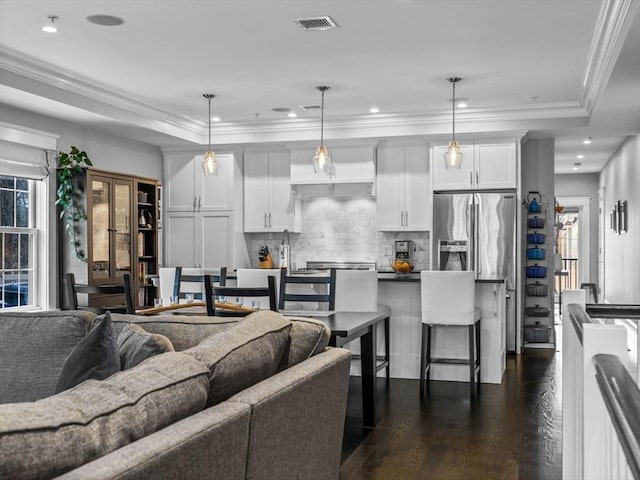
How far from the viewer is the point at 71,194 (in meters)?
6.71

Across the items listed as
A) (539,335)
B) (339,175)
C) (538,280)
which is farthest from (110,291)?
(538,280)

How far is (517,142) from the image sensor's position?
771cm

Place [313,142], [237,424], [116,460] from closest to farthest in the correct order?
[116,460]
[237,424]
[313,142]

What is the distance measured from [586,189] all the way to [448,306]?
9.73m

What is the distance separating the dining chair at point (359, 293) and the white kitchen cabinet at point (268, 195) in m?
3.04

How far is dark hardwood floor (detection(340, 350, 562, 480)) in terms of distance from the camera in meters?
3.66

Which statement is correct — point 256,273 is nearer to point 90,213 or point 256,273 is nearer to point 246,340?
point 90,213

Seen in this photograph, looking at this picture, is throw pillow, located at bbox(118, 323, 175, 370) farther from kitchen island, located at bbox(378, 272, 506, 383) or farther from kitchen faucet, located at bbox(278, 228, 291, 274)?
kitchen faucet, located at bbox(278, 228, 291, 274)

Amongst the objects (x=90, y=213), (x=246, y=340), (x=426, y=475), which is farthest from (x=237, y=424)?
(x=90, y=213)

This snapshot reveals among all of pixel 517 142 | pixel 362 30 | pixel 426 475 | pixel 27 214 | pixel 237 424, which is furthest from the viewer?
pixel 517 142

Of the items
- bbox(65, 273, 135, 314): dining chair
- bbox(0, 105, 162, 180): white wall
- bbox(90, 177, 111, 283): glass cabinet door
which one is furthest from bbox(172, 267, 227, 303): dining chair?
bbox(0, 105, 162, 180): white wall

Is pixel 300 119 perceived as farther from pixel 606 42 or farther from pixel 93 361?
pixel 93 361

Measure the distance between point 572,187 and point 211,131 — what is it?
Result: 861cm

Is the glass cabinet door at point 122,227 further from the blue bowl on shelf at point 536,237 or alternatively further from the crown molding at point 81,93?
the blue bowl on shelf at point 536,237
